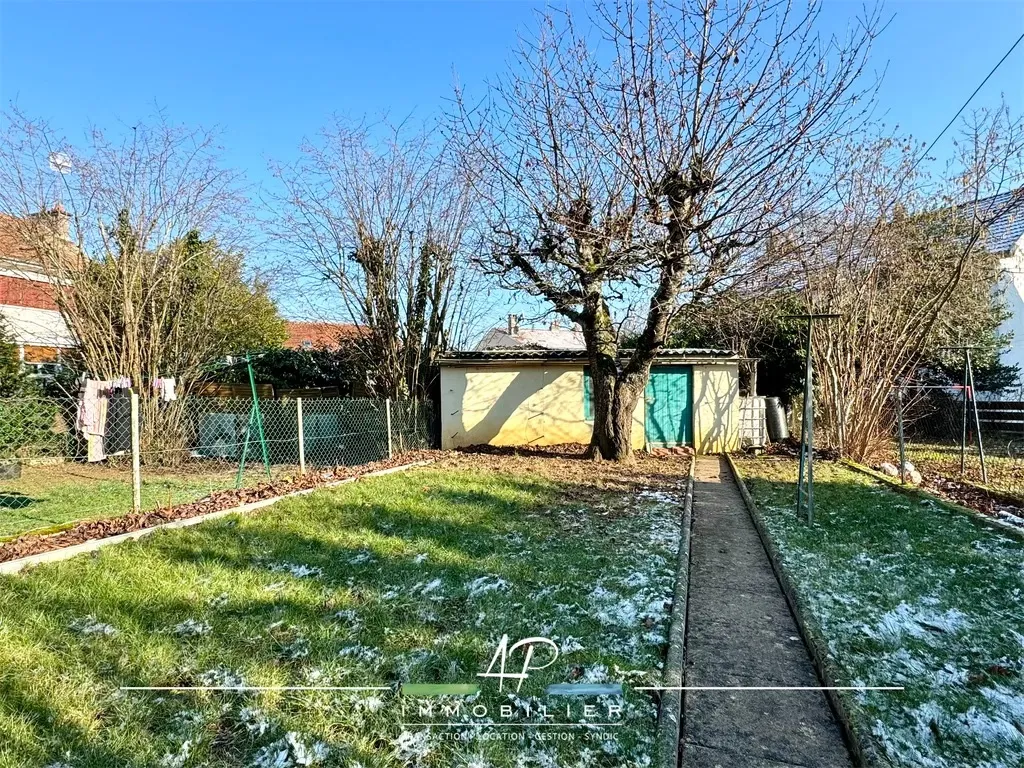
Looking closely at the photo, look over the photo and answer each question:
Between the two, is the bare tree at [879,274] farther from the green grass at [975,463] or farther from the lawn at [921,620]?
the lawn at [921,620]

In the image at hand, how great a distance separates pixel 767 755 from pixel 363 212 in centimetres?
1215

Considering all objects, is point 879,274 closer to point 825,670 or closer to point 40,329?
point 825,670

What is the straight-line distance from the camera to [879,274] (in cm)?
1053

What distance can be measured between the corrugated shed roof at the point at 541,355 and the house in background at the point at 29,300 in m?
7.89

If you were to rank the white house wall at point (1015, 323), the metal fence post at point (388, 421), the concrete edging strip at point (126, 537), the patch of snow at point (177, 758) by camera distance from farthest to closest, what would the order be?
1. the white house wall at point (1015, 323)
2. the metal fence post at point (388, 421)
3. the concrete edging strip at point (126, 537)
4. the patch of snow at point (177, 758)

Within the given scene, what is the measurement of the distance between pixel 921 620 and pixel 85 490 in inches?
383

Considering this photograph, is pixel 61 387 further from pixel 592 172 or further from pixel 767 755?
pixel 767 755

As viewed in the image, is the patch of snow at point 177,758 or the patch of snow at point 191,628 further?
the patch of snow at point 191,628

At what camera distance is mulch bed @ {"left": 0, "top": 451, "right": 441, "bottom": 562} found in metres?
4.35

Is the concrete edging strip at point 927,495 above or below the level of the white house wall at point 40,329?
below

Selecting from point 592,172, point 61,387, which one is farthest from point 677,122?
point 61,387

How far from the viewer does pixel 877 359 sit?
1076 cm

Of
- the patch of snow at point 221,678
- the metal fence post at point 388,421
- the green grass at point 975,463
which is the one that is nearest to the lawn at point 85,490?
the metal fence post at point 388,421

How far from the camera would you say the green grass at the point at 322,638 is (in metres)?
2.23
